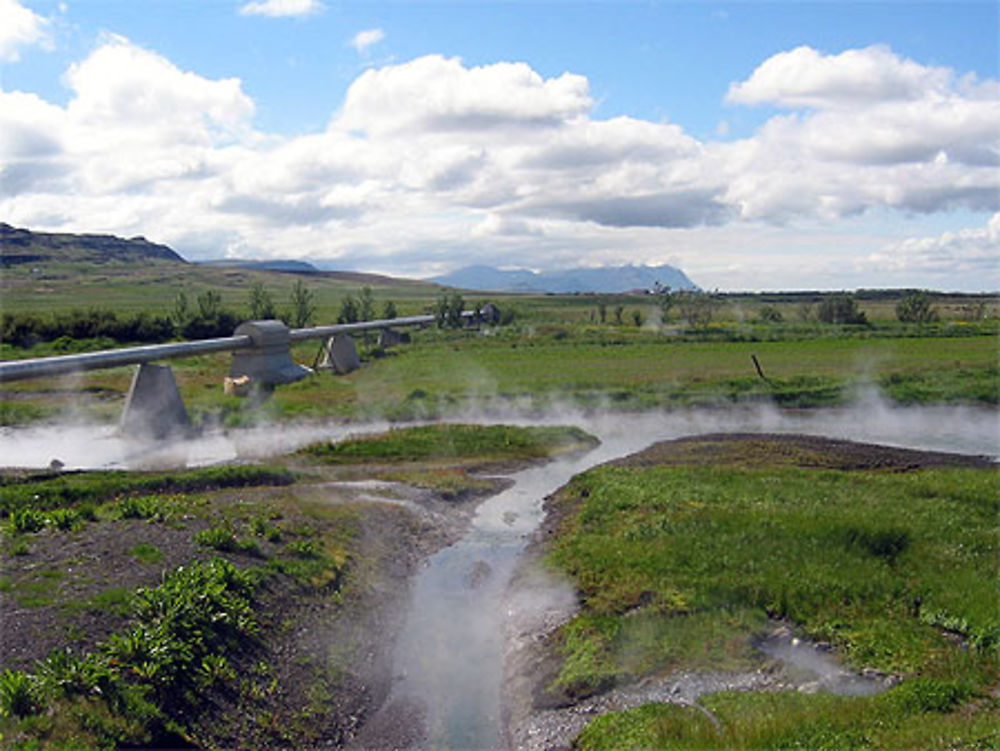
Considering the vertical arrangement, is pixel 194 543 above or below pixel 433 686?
above

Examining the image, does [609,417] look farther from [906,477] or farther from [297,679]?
[297,679]

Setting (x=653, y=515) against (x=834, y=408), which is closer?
(x=653, y=515)

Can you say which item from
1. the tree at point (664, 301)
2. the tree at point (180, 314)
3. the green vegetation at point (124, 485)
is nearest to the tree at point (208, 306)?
the tree at point (180, 314)

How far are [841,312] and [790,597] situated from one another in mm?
100242

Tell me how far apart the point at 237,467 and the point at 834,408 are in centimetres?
3405

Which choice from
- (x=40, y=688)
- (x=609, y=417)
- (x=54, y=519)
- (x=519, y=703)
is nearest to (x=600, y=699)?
(x=519, y=703)

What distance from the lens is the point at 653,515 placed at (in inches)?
1010

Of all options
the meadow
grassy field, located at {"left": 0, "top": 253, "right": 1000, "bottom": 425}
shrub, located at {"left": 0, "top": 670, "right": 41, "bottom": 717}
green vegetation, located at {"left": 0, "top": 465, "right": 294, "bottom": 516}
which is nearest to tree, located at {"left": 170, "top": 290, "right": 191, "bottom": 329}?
grassy field, located at {"left": 0, "top": 253, "right": 1000, "bottom": 425}

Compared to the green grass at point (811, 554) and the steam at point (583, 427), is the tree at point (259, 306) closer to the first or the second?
the steam at point (583, 427)

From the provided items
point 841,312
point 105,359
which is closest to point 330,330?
point 105,359

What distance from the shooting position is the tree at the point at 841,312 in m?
109

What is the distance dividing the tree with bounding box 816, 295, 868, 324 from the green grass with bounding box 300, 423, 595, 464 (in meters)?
77.0

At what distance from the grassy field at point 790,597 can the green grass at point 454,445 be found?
946 centimetres

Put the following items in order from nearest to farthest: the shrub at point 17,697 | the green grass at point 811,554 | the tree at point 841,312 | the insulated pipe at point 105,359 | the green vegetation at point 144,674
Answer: the shrub at point 17,697 < the green vegetation at point 144,674 < the green grass at point 811,554 < the insulated pipe at point 105,359 < the tree at point 841,312
